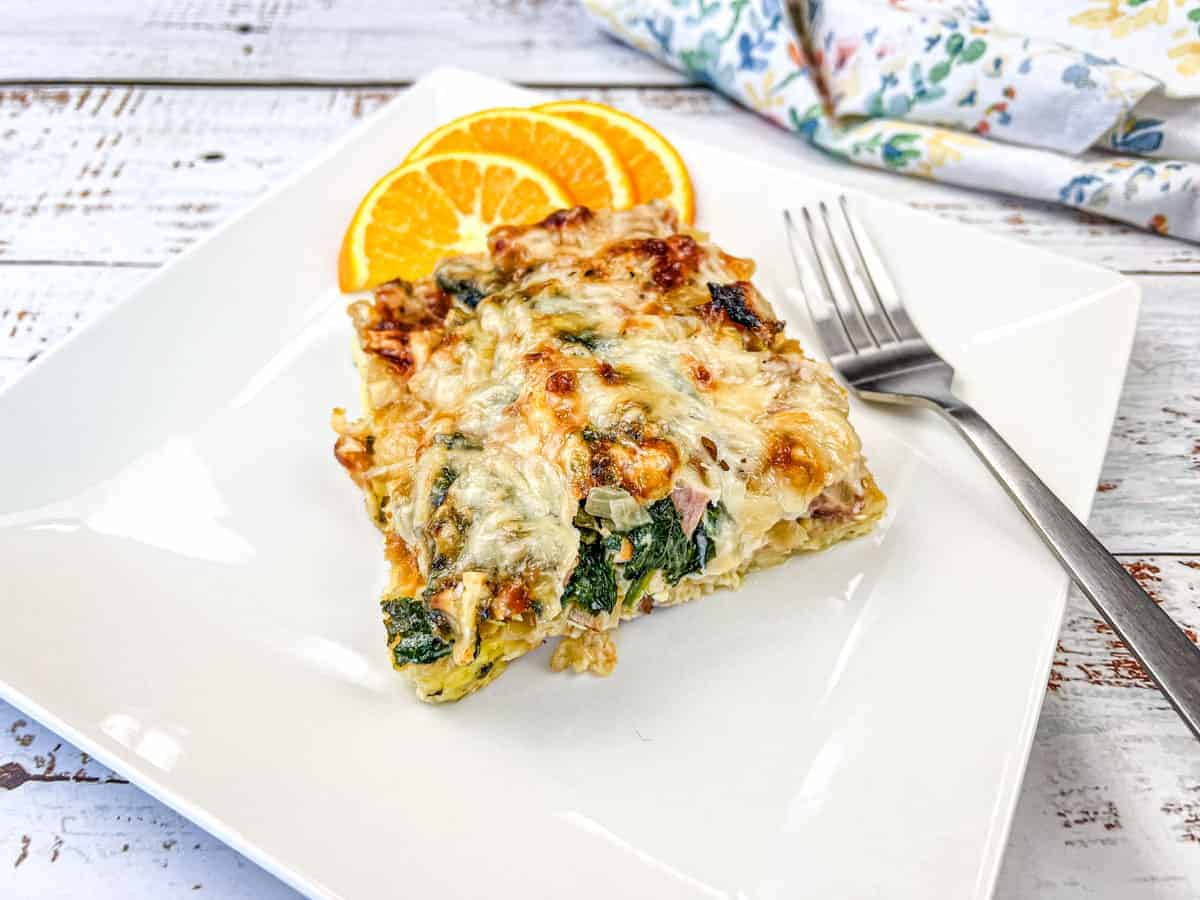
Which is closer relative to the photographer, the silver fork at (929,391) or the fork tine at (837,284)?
the silver fork at (929,391)

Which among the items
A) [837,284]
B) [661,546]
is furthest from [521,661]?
[837,284]

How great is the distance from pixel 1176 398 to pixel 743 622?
1.81m

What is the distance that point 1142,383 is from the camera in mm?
3717

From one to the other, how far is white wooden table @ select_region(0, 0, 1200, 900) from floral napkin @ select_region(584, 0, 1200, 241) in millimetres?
160

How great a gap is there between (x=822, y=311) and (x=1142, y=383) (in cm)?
113

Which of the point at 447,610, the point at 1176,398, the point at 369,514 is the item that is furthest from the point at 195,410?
the point at 1176,398

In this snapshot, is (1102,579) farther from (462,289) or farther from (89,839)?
(89,839)

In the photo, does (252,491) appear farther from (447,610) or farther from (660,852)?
(660,852)

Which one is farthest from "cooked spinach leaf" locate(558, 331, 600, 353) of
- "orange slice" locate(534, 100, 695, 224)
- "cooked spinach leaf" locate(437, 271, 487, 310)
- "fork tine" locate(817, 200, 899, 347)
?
"orange slice" locate(534, 100, 695, 224)

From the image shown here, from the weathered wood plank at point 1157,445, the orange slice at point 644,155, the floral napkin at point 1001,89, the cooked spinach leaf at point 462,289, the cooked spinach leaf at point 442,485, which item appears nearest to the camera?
the cooked spinach leaf at point 442,485

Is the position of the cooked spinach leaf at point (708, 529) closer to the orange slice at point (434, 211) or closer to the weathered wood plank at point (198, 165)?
the orange slice at point (434, 211)

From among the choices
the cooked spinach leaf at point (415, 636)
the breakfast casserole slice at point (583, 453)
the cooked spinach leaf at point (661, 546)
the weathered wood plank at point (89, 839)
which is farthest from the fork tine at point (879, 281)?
the weathered wood plank at point (89, 839)

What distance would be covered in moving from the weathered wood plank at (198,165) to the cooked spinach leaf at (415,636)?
240 cm

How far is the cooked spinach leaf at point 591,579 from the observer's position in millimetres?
2570
